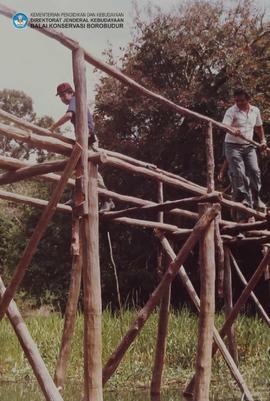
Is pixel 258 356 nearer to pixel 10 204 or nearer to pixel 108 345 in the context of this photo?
pixel 108 345

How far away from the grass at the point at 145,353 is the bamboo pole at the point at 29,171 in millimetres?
5308

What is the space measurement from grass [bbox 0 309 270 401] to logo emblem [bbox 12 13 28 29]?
5976 millimetres

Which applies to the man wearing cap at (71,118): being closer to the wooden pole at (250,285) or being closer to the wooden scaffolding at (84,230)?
the wooden scaffolding at (84,230)

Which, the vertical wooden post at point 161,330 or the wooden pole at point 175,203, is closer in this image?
the wooden pole at point 175,203

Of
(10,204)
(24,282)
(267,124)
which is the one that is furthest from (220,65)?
(10,204)

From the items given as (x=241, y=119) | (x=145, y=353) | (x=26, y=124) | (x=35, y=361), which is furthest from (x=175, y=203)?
(x=145, y=353)

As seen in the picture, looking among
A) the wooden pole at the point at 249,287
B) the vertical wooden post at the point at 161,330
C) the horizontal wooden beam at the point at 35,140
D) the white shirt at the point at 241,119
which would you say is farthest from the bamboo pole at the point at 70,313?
the white shirt at the point at 241,119

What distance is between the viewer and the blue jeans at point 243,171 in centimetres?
736

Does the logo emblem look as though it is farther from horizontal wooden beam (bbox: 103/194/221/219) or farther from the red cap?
the red cap

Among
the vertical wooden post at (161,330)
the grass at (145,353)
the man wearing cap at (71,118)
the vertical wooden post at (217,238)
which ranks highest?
the man wearing cap at (71,118)

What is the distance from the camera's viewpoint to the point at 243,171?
7547 millimetres

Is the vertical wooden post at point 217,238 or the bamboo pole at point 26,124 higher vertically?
the bamboo pole at point 26,124

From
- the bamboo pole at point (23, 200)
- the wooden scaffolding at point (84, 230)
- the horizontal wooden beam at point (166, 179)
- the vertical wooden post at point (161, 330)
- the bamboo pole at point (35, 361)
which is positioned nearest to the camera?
the bamboo pole at point (35, 361)

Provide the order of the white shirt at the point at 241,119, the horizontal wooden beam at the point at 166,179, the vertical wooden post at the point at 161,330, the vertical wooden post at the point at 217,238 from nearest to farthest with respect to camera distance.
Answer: the horizontal wooden beam at the point at 166,179 < the vertical wooden post at the point at 217,238 < the vertical wooden post at the point at 161,330 < the white shirt at the point at 241,119
